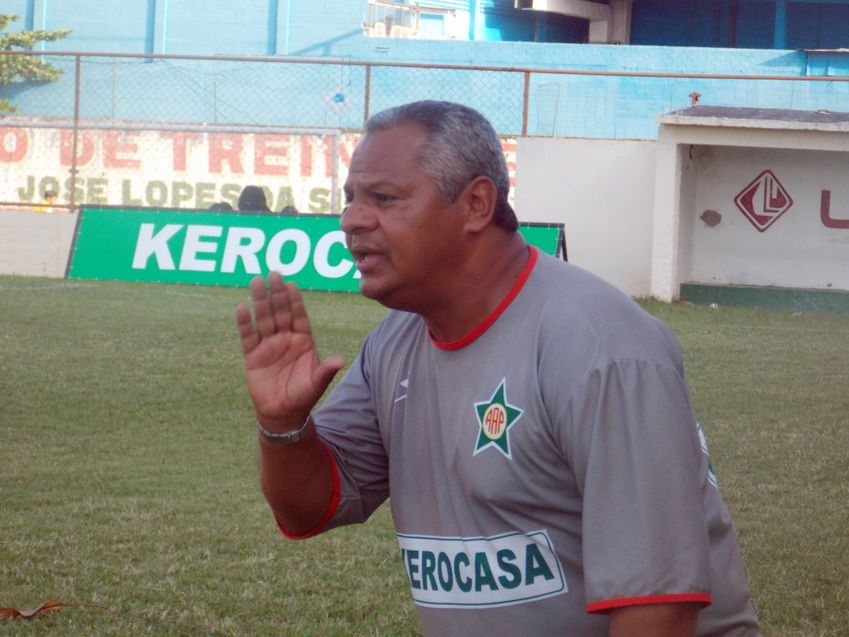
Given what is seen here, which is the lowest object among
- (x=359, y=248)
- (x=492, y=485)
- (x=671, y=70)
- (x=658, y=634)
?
(x=658, y=634)

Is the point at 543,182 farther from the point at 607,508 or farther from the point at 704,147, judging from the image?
the point at 607,508

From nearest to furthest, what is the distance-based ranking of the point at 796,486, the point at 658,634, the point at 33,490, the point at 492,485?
the point at 658,634 < the point at 492,485 < the point at 33,490 < the point at 796,486

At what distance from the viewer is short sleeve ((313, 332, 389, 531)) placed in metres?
2.94

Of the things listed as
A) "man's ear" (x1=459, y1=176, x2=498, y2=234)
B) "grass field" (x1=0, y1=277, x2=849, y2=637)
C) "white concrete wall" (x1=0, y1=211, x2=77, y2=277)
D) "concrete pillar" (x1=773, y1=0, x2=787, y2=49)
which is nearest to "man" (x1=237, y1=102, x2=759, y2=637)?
"man's ear" (x1=459, y1=176, x2=498, y2=234)

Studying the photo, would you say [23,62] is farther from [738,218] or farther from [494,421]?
[494,421]

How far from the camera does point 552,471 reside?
236cm

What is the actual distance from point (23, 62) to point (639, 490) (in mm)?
33414

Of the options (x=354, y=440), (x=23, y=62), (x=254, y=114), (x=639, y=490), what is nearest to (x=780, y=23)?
(x=254, y=114)

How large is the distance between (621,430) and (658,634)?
0.34 m

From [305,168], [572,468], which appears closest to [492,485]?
[572,468]

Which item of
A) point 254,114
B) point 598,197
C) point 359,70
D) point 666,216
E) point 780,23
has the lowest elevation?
point 666,216

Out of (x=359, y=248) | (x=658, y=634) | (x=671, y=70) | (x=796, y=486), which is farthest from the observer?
(x=671, y=70)

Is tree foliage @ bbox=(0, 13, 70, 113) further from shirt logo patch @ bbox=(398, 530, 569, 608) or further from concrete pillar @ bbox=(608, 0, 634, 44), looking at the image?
shirt logo patch @ bbox=(398, 530, 569, 608)

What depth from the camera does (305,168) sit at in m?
26.7
